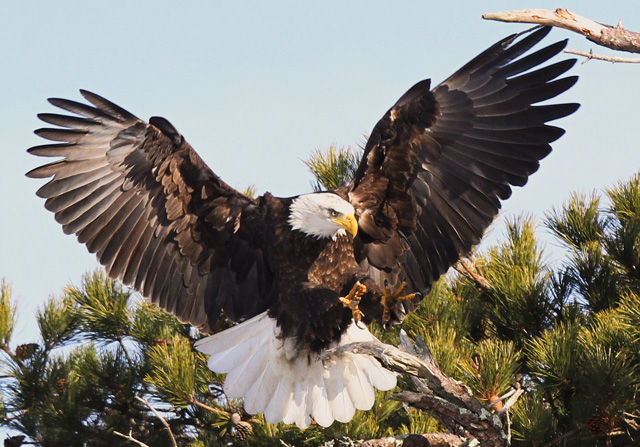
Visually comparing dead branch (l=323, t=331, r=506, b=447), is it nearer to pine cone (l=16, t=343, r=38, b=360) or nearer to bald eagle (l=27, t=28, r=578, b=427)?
bald eagle (l=27, t=28, r=578, b=427)

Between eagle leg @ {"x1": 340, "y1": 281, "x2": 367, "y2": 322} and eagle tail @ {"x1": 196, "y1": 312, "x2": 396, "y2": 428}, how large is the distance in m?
0.23

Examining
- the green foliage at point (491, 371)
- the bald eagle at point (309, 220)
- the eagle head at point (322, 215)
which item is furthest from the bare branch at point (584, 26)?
the green foliage at point (491, 371)

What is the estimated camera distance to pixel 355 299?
4.59 meters

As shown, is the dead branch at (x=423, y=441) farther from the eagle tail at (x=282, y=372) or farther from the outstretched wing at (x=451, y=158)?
the outstretched wing at (x=451, y=158)

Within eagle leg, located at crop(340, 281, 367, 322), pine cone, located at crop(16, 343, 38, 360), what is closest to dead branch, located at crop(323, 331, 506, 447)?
eagle leg, located at crop(340, 281, 367, 322)

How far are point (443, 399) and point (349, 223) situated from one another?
99cm

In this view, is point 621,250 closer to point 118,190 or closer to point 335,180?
point 335,180

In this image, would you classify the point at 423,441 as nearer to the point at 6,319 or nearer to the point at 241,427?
the point at 241,427

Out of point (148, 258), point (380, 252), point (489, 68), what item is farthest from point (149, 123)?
point (489, 68)

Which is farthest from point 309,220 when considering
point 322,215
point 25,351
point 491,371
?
point 25,351

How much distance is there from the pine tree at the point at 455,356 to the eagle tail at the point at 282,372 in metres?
0.20

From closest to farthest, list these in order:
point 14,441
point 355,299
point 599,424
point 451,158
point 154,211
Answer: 1. point 355,299
2. point 599,424
3. point 451,158
4. point 154,211
5. point 14,441

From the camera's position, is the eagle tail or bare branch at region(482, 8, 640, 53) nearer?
bare branch at region(482, 8, 640, 53)

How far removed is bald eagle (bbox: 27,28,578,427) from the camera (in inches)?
187
